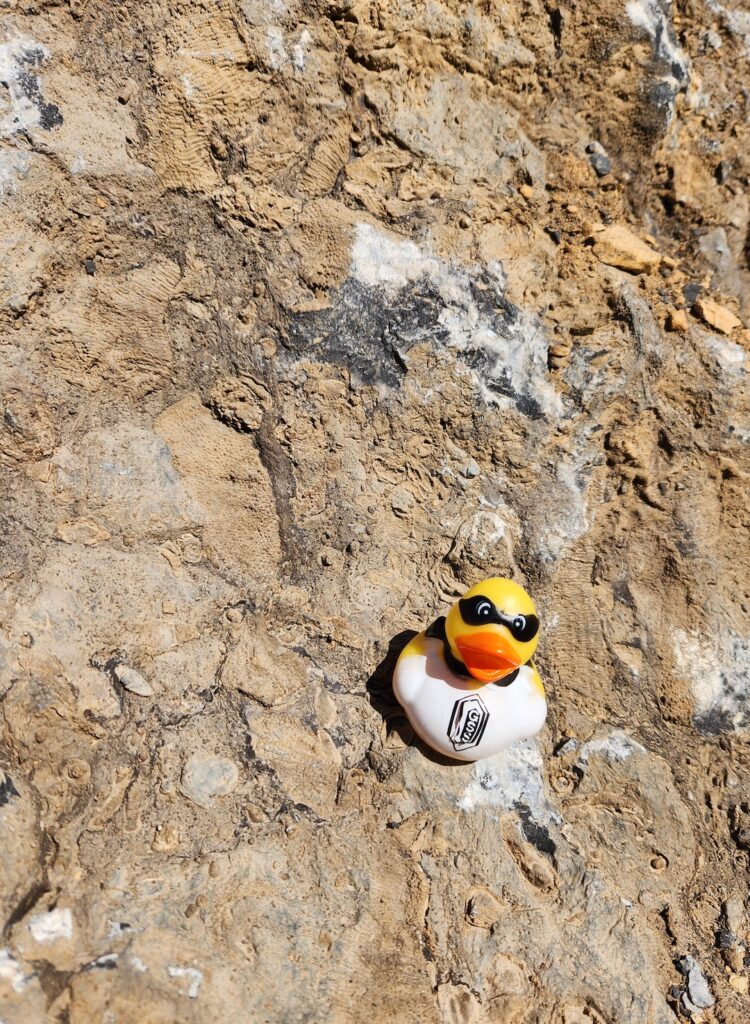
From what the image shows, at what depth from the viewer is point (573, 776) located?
2176mm

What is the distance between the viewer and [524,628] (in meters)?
1.87

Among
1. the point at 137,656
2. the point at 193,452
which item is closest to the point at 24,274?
the point at 193,452

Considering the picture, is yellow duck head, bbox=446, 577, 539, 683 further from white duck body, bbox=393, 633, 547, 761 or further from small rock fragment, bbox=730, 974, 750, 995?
small rock fragment, bbox=730, 974, 750, 995

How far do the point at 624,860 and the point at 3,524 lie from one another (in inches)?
76.3

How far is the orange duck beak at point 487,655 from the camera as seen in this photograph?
6.08 ft

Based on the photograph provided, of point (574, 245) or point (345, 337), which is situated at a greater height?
point (574, 245)

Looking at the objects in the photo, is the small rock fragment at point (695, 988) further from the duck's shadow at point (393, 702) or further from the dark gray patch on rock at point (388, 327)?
the dark gray patch on rock at point (388, 327)

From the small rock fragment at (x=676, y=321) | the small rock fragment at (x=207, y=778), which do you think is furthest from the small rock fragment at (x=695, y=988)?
the small rock fragment at (x=676, y=321)

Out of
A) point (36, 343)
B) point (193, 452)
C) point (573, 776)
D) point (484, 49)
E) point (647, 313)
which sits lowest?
point (573, 776)

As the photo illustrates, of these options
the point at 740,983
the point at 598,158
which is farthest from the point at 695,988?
the point at 598,158

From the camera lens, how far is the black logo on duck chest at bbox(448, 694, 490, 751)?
1943 mm

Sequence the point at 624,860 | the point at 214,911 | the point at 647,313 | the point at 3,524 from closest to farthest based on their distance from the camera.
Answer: the point at 214,911
the point at 3,524
the point at 624,860
the point at 647,313

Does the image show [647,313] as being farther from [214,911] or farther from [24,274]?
[214,911]

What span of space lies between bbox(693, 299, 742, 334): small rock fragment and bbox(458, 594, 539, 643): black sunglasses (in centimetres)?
122
